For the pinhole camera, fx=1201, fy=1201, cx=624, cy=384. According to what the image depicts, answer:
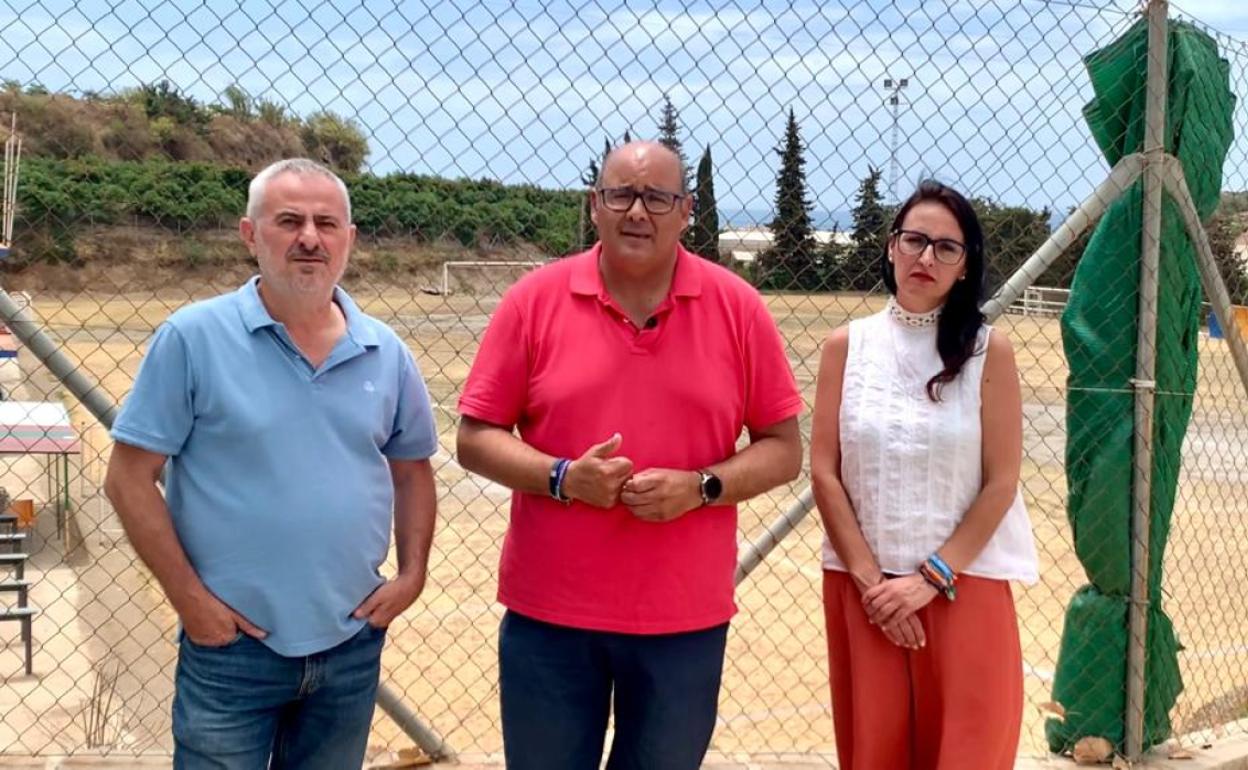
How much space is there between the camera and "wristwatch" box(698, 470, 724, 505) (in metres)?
2.65

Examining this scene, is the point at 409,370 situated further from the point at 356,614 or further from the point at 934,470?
the point at 934,470

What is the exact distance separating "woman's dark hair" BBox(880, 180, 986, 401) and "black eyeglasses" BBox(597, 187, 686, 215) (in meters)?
0.64

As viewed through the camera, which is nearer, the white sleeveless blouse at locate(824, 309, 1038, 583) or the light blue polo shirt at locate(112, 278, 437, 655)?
the light blue polo shirt at locate(112, 278, 437, 655)

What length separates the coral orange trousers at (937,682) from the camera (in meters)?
2.92

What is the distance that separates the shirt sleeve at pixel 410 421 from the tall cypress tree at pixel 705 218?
1.49 m

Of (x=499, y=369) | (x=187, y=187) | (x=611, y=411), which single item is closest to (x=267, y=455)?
(x=499, y=369)

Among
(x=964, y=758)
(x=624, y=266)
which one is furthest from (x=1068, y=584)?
(x=624, y=266)

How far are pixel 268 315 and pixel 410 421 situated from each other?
0.39 metres

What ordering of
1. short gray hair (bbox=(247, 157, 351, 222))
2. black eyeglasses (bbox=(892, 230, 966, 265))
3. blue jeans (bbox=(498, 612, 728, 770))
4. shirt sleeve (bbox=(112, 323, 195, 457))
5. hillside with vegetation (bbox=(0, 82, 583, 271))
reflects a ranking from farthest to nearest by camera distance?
hillside with vegetation (bbox=(0, 82, 583, 271)) < black eyeglasses (bbox=(892, 230, 966, 265)) < blue jeans (bbox=(498, 612, 728, 770)) < short gray hair (bbox=(247, 157, 351, 222)) < shirt sleeve (bbox=(112, 323, 195, 457))

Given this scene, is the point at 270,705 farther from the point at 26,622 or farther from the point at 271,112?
the point at 26,622

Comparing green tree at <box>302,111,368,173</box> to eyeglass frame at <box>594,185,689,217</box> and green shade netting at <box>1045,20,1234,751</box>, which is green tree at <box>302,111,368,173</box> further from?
green shade netting at <box>1045,20,1234,751</box>

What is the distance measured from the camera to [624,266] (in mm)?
2686

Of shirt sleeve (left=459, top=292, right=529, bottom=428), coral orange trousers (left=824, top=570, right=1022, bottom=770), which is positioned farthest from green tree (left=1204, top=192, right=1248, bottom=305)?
shirt sleeve (left=459, top=292, right=529, bottom=428)

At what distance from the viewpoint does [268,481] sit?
244cm
